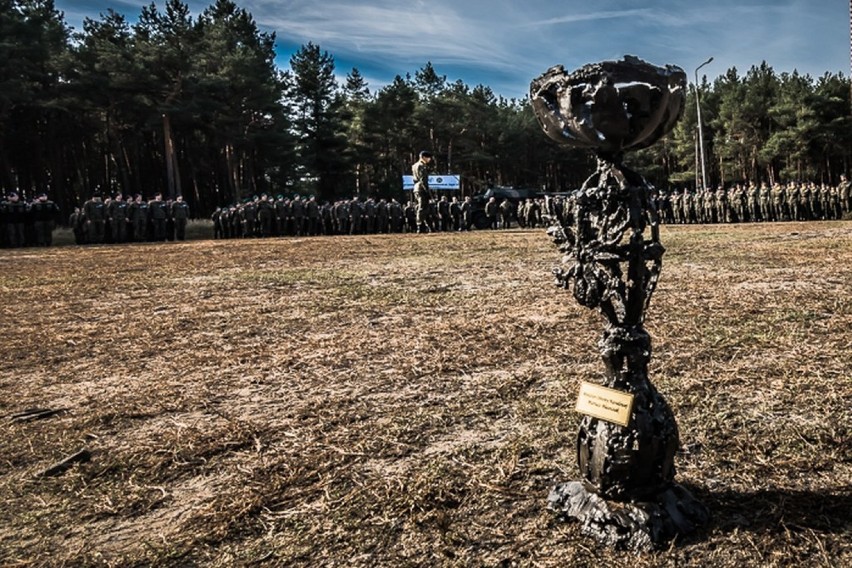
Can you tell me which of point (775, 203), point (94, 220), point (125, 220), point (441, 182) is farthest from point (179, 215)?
point (775, 203)

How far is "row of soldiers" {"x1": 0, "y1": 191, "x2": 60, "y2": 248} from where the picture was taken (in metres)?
19.7

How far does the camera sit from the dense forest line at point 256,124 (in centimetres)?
3219

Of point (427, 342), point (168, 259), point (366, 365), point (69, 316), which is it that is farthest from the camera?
point (168, 259)

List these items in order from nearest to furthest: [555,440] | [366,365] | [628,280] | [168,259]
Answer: [628,280]
[555,440]
[366,365]
[168,259]

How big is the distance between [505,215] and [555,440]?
896 inches

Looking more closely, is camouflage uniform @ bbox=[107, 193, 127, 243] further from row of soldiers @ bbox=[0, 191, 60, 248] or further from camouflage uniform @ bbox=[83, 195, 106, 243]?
row of soldiers @ bbox=[0, 191, 60, 248]

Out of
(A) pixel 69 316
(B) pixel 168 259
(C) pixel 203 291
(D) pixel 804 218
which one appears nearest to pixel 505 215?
(D) pixel 804 218

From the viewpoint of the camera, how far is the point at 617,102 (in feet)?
5.33

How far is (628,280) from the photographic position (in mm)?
1724

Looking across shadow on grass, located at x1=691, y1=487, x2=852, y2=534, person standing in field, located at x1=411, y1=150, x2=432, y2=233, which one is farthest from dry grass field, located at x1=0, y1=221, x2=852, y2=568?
person standing in field, located at x1=411, y1=150, x2=432, y2=233

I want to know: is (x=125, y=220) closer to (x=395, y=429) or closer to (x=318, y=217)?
(x=318, y=217)

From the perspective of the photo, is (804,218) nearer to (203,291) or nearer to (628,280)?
(203,291)

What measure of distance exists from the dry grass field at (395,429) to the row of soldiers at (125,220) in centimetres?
1649

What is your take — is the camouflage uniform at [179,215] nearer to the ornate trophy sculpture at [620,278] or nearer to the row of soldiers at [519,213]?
the row of soldiers at [519,213]
